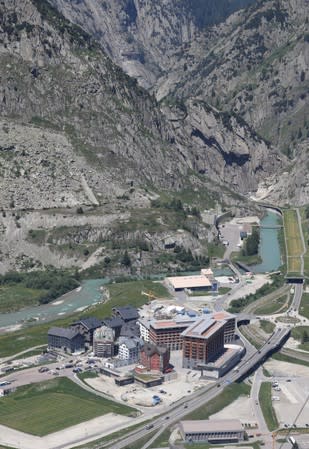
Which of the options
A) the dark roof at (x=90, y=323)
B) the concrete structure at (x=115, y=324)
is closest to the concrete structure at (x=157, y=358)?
the concrete structure at (x=115, y=324)

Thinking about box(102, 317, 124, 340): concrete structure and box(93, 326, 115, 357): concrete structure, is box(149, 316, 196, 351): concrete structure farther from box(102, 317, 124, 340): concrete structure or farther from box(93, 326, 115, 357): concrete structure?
box(93, 326, 115, 357): concrete structure

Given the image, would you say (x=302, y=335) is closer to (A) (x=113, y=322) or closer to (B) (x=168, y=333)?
(B) (x=168, y=333)

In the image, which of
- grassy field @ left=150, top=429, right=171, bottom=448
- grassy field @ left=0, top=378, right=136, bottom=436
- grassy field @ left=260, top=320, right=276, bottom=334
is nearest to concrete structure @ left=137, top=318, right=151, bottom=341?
grassy field @ left=260, top=320, right=276, bottom=334

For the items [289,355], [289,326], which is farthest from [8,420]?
[289,326]

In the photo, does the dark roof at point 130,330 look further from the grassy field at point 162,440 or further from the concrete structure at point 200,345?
the grassy field at point 162,440

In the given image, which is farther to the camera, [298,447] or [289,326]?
[289,326]

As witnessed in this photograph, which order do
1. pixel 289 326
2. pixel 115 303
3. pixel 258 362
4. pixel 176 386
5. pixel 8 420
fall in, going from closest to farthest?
pixel 8 420, pixel 176 386, pixel 258 362, pixel 289 326, pixel 115 303

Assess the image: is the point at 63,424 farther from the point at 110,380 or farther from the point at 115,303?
the point at 115,303
